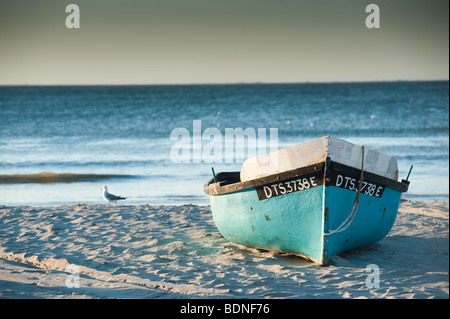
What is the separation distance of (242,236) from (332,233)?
50.7 inches

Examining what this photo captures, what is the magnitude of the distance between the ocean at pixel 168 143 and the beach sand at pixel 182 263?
2760 millimetres

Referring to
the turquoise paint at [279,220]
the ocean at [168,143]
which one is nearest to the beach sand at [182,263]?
the turquoise paint at [279,220]

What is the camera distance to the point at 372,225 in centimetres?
617

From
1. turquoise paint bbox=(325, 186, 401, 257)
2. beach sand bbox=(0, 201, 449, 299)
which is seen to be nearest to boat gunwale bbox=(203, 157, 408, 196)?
turquoise paint bbox=(325, 186, 401, 257)

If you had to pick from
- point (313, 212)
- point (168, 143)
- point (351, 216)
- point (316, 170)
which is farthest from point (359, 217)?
point (168, 143)

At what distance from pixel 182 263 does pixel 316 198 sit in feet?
5.96

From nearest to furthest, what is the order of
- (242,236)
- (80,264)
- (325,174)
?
(325,174) < (80,264) < (242,236)

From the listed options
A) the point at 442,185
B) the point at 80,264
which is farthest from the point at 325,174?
the point at 442,185

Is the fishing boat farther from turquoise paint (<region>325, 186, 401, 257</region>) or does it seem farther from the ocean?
the ocean

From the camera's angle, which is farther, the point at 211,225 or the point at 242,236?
the point at 211,225

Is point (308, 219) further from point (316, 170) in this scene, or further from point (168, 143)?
point (168, 143)

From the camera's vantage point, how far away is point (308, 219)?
5.74 m

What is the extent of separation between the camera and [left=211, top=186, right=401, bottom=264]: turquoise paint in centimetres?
565
